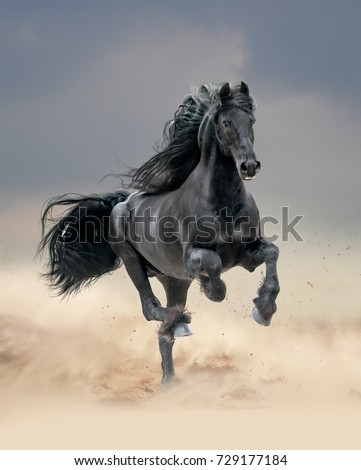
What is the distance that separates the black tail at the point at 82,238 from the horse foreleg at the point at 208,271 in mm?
2426

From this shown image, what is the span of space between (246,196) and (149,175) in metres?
1.46

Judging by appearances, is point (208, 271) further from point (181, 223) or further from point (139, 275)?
point (139, 275)

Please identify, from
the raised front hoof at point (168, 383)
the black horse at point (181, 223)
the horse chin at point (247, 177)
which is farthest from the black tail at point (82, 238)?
the horse chin at point (247, 177)

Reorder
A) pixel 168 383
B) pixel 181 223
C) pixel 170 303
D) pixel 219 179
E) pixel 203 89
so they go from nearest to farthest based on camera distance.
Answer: pixel 219 179, pixel 181 223, pixel 203 89, pixel 168 383, pixel 170 303

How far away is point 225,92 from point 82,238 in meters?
3.16

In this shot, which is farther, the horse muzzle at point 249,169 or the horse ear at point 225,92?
the horse ear at point 225,92

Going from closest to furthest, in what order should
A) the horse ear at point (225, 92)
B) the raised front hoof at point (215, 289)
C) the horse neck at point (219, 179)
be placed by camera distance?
the raised front hoof at point (215, 289)
the horse ear at point (225, 92)
the horse neck at point (219, 179)

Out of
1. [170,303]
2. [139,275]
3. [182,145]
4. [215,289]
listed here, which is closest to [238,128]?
[182,145]

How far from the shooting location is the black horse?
30.0ft

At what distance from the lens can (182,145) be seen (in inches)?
395

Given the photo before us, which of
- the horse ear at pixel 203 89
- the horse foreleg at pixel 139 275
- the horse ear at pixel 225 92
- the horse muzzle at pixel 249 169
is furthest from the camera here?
the horse foreleg at pixel 139 275

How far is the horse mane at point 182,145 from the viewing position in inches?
393

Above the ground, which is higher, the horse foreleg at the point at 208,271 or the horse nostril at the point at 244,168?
the horse nostril at the point at 244,168

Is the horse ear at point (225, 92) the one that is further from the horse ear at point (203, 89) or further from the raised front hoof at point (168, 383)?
the raised front hoof at point (168, 383)
